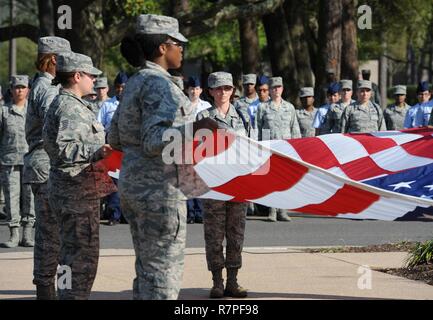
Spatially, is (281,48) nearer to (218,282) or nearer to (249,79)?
(249,79)

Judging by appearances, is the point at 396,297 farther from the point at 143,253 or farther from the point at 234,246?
the point at 143,253

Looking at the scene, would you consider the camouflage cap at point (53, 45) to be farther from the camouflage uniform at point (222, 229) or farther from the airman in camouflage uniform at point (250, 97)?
the airman in camouflage uniform at point (250, 97)

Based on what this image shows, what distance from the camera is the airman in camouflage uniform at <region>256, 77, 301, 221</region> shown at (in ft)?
57.4

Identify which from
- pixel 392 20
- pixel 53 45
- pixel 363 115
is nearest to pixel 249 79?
pixel 363 115

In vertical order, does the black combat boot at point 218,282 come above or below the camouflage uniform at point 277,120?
below

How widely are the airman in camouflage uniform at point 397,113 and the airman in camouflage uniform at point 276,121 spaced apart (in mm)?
4057

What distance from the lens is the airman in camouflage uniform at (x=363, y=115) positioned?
1828 centimetres

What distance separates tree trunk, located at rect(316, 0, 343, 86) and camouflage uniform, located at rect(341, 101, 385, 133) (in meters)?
8.77

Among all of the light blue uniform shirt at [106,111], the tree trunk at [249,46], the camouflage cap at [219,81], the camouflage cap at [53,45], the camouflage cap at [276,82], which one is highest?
the tree trunk at [249,46]

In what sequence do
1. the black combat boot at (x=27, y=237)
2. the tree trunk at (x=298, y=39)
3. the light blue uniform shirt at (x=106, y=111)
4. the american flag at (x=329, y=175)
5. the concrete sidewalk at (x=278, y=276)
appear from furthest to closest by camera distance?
1. the tree trunk at (x=298, y=39)
2. the light blue uniform shirt at (x=106, y=111)
3. the black combat boot at (x=27, y=237)
4. the concrete sidewalk at (x=278, y=276)
5. the american flag at (x=329, y=175)

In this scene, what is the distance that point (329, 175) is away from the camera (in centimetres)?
859

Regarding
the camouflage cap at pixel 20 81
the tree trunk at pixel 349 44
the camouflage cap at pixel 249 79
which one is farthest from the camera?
the tree trunk at pixel 349 44

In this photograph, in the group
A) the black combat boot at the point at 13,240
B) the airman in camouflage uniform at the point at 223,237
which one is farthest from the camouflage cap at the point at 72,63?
the black combat boot at the point at 13,240

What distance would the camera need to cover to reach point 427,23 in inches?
2126
